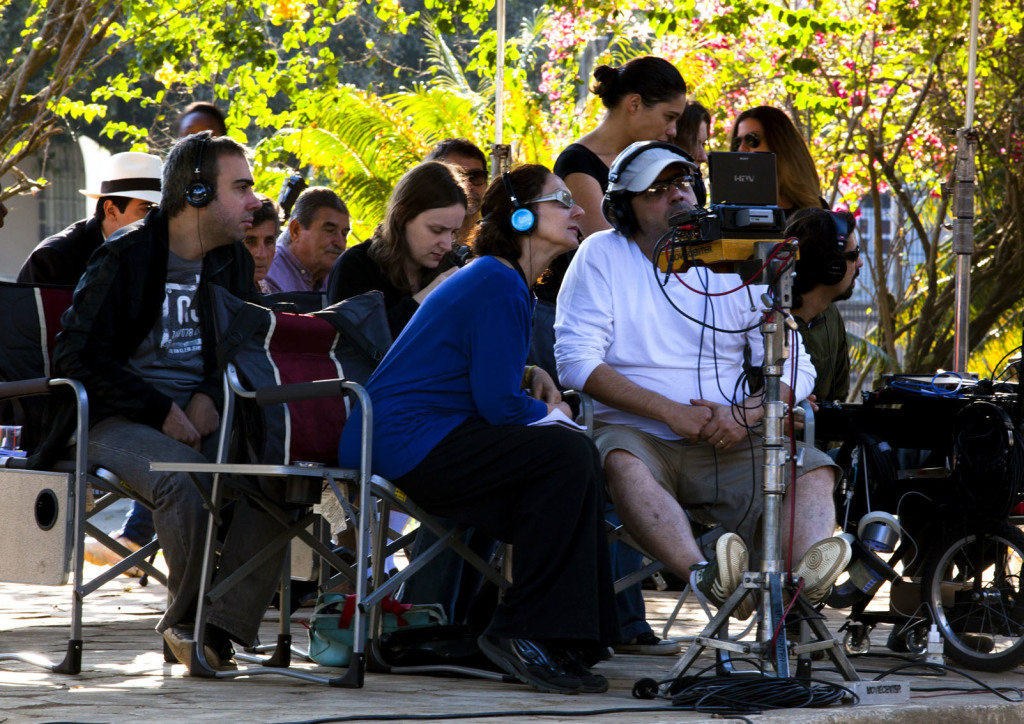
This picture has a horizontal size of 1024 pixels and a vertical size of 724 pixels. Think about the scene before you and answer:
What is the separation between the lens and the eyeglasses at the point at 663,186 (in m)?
4.33

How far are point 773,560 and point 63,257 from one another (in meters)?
2.78

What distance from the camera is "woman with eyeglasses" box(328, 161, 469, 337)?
477cm

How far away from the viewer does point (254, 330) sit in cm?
392

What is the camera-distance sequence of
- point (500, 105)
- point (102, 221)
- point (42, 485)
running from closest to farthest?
point (42, 485), point (102, 221), point (500, 105)

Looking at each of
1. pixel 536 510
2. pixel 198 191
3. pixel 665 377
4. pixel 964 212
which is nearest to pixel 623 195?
pixel 665 377

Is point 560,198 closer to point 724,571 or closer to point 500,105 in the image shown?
point 724,571

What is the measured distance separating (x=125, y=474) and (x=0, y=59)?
38.5 feet

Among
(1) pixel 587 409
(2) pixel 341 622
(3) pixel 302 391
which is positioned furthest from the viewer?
(1) pixel 587 409

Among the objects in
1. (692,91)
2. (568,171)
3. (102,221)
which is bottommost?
(102,221)

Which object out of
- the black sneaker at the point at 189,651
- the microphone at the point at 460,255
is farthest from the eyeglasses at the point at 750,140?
the black sneaker at the point at 189,651

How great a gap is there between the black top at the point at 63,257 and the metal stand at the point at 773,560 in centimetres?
248

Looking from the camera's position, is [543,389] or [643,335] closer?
[543,389]

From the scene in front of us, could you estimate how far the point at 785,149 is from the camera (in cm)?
555

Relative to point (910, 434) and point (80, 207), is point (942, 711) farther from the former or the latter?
point (80, 207)
